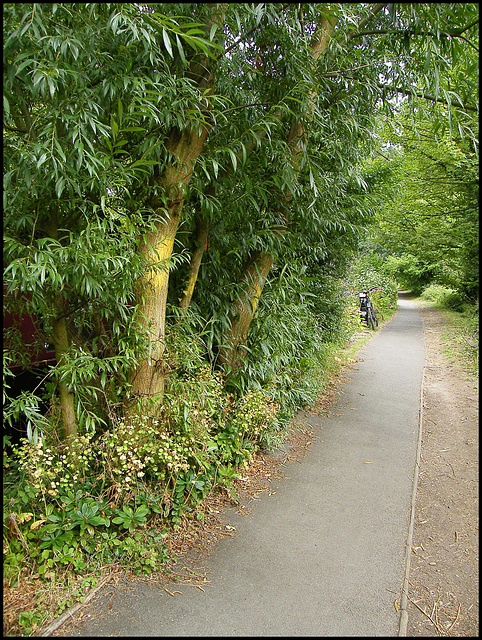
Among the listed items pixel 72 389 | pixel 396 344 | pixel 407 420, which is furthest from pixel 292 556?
pixel 396 344

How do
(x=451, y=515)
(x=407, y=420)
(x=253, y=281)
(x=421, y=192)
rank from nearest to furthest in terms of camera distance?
(x=451, y=515), (x=253, y=281), (x=407, y=420), (x=421, y=192)

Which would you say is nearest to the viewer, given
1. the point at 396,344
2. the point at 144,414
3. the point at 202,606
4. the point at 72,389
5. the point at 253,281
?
the point at 202,606

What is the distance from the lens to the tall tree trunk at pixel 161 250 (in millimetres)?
2725

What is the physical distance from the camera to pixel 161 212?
9.30 ft

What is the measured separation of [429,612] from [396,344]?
8.57 metres

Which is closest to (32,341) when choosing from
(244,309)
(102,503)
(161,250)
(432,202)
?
(161,250)

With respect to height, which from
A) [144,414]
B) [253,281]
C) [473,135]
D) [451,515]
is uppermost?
[473,135]

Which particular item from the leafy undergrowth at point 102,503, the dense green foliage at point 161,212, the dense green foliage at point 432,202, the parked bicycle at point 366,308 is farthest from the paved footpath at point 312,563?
the parked bicycle at point 366,308

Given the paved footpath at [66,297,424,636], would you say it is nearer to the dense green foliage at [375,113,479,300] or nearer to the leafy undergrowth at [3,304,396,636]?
the leafy undergrowth at [3,304,396,636]

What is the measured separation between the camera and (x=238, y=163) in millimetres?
3219

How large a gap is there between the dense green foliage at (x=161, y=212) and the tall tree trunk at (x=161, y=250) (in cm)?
1

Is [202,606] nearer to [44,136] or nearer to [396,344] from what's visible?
[44,136]

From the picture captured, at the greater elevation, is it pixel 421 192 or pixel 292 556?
pixel 421 192

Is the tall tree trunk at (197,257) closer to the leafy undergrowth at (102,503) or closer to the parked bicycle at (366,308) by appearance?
the leafy undergrowth at (102,503)
